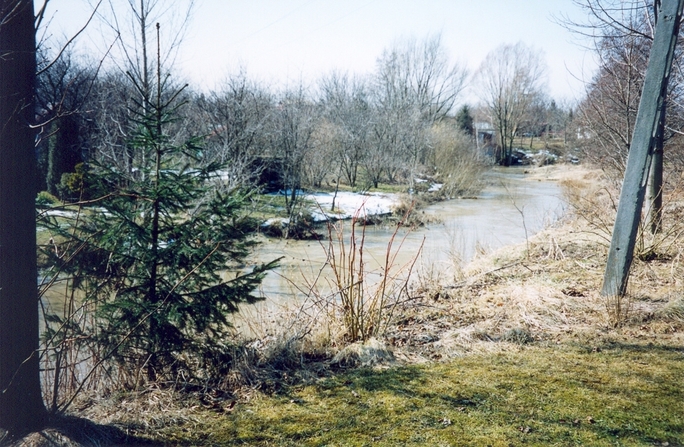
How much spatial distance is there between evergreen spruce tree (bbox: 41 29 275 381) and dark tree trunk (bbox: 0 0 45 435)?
1.09 meters

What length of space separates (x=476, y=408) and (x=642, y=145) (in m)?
3.32

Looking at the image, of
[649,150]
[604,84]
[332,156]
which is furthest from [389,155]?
[649,150]

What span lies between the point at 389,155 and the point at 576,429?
25.6m

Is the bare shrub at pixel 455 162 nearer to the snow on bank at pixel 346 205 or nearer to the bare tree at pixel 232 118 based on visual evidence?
the snow on bank at pixel 346 205

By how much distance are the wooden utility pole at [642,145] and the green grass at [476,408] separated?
3.99 ft

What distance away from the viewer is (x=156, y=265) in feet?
13.5

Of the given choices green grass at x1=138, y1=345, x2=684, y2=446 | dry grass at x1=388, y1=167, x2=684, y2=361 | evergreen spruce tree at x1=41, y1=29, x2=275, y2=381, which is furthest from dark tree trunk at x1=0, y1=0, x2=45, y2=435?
dry grass at x1=388, y1=167, x2=684, y2=361

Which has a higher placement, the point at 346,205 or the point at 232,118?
the point at 232,118

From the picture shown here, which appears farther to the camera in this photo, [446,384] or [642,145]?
[642,145]

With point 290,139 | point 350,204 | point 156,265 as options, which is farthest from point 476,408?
point 350,204

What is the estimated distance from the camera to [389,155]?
91.4 feet

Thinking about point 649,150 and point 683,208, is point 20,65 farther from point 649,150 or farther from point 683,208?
point 683,208

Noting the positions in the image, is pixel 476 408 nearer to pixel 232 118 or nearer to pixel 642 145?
pixel 642 145

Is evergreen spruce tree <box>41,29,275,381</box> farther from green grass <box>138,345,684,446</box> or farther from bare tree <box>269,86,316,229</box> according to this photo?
bare tree <box>269,86,316,229</box>
